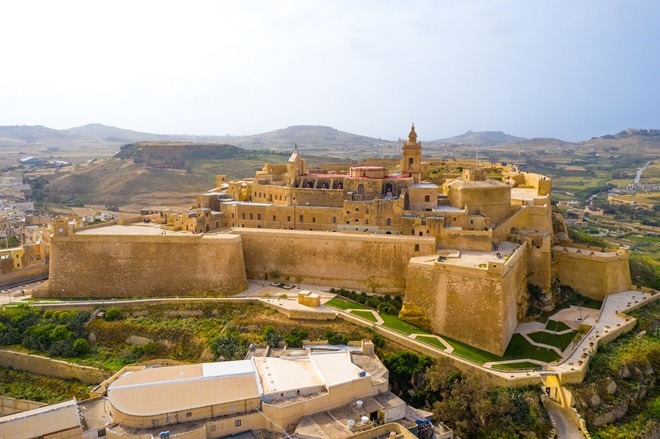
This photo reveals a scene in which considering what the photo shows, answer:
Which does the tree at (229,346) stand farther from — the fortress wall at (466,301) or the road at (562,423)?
the road at (562,423)

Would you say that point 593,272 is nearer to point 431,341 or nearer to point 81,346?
point 431,341

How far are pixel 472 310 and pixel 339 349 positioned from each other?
7462mm

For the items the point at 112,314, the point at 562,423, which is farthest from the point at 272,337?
the point at 562,423

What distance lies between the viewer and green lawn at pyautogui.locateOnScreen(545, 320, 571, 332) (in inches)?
1130

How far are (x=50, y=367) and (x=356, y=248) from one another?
717 inches

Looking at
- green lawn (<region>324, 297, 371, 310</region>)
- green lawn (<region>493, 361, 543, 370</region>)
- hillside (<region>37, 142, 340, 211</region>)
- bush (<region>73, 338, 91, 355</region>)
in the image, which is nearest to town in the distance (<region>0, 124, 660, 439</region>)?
bush (<region>73, 338, 91, 355</region>)

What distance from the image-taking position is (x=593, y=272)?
32656mm

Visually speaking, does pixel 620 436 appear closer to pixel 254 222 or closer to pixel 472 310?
pixel 472 310

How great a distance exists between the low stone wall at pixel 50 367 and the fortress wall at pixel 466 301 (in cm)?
1664

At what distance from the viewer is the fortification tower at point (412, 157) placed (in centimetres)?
3753

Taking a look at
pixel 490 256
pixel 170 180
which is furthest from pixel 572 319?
pixel 170 180

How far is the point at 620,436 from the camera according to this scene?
22250 millimetres

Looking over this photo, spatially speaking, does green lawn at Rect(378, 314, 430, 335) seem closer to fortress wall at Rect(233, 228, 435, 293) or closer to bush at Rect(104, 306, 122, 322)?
fortress wall at Rect(233, 228, 435, 293)

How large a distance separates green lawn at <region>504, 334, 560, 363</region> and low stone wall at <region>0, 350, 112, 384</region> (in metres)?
20.5
